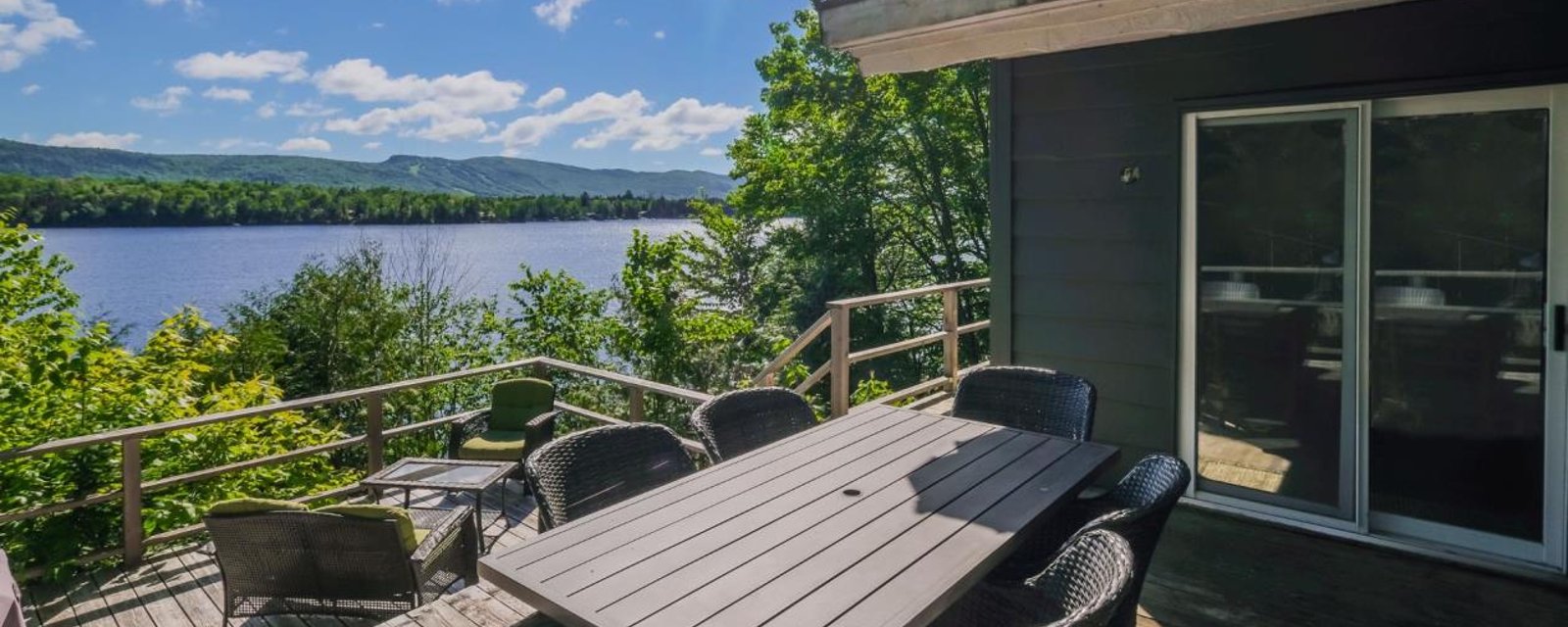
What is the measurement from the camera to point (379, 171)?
104ft

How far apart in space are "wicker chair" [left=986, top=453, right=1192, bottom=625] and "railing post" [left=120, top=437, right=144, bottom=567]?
373cm

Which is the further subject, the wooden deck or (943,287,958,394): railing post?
(943,287,958,394): railing post

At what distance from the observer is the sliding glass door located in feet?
9.43

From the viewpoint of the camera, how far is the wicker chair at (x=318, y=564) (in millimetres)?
2896

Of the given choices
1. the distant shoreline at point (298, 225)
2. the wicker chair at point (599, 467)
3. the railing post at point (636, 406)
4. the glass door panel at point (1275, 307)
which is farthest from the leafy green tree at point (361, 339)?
the glass door panel at point (1275, 307)

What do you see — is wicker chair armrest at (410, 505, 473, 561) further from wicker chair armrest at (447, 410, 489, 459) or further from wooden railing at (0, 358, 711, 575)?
wicker chair armrest at (447, 410, 489, 459)

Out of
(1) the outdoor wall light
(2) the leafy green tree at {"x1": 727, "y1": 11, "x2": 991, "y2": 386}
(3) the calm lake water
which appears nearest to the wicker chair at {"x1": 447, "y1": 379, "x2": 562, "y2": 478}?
(1) the outdoor wall light

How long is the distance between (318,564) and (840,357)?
270 cm

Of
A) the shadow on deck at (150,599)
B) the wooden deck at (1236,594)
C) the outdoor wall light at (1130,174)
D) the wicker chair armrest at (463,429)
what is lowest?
the shadow on deck at (150,599)

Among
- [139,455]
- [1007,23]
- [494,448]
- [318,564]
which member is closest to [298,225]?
[494,448]

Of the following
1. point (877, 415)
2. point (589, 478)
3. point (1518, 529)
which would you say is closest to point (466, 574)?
point (589, 478)

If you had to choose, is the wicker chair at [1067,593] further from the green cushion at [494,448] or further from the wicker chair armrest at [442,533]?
the green cushion at [494,448]

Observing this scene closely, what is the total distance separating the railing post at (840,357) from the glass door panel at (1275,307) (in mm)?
1803

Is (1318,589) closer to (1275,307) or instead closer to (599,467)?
(1275,307)
